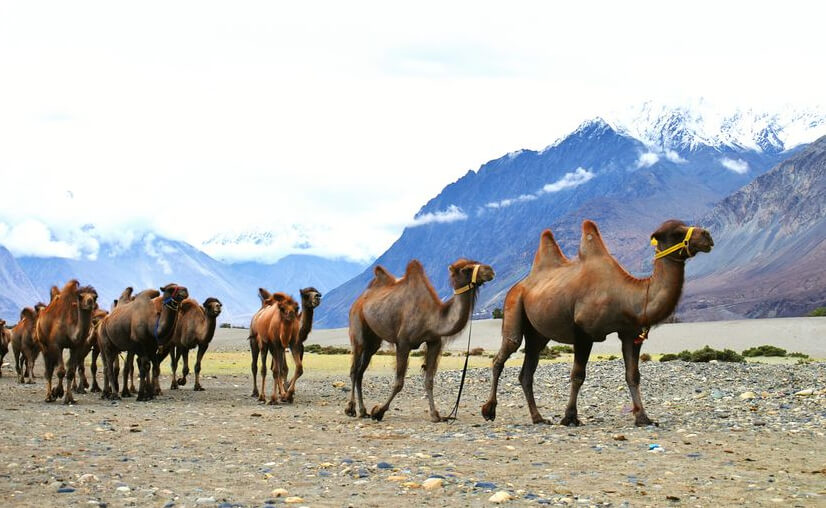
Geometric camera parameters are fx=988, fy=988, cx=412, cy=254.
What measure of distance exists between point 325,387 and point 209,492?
1690cm

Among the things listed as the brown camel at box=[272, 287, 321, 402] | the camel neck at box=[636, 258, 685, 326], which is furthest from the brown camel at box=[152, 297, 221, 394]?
the camel neck at box=[636, 258, 685, 326]

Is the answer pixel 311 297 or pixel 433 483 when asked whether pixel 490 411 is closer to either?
pixel 311 297

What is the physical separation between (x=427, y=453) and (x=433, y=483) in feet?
7.92

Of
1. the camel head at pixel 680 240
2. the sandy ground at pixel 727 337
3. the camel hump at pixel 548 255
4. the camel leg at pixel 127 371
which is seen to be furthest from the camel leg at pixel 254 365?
the sandy ground at pixel 727 337

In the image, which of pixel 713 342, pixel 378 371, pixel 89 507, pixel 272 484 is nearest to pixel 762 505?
pixel 272 484

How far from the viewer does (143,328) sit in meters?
22.9

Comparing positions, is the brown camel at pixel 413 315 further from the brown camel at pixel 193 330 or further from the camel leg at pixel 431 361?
the brown camel at pixel 193 330

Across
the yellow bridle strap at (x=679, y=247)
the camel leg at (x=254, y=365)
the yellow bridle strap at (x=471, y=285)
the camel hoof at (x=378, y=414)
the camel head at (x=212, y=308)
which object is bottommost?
the camel hoof at (x=378, y=414)

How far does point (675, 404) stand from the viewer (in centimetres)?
1869

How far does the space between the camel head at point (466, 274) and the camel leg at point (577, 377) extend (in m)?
1.89

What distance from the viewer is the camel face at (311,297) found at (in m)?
21.3

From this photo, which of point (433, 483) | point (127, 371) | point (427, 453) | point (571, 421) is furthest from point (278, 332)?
point (433, 483)

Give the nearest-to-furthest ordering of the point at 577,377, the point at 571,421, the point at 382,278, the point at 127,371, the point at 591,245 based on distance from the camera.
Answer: the point at 571,421 → the point at 577,377 → the point at 591,245 → the point at 382,278 → the point at 127,371

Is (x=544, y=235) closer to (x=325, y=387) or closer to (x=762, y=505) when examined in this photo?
(x=762, y=505)
